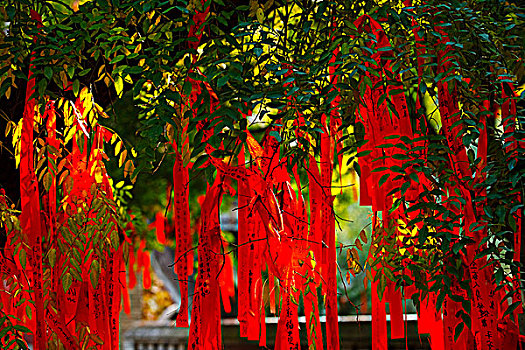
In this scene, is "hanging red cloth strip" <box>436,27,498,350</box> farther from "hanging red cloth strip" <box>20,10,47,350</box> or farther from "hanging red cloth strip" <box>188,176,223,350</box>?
"hanging red cloth strip" <box>20,10,47,350</box>

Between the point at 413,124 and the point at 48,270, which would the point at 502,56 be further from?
the point at 48,270

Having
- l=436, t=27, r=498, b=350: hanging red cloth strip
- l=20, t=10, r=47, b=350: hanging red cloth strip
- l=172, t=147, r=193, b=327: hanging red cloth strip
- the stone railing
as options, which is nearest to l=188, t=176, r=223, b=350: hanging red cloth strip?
l=172, t=147, r=193, b=327: hanging red cloth strip

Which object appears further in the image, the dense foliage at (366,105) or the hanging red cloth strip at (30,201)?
the hanging red cloth strip at (30,201)

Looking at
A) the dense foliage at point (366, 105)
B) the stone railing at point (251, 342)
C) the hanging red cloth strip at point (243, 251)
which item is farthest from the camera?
the stone railing at point (251, 342)

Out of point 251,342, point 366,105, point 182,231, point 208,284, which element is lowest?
point 251,342

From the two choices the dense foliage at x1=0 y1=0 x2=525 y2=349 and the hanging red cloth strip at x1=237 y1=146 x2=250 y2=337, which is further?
the hanging red cloth strip at x1=237 y1=146 x2=250 y2=337

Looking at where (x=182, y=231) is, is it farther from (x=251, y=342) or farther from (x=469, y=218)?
(x=251, y=342)

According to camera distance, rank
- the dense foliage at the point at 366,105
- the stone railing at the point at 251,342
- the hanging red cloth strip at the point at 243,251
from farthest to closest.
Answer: the stone railing at the point at 251,342 < the hanging red cloth strip at the point at 243,251 < the dense foliage at the point at 366,105

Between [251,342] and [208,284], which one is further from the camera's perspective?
[251,342]

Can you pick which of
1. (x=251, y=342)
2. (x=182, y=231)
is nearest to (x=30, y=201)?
(x=182, y=231)

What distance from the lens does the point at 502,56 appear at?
1415 millimetres

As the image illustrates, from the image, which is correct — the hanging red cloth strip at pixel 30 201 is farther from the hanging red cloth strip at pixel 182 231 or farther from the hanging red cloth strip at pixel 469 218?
the hanging red cloth strip at pixel 469 218

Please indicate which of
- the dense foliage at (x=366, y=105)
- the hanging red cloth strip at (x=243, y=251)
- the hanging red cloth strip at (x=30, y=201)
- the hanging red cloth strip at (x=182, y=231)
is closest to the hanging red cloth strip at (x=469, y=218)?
the dense foliage at (x=366, y=105)

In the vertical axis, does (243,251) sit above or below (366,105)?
below
